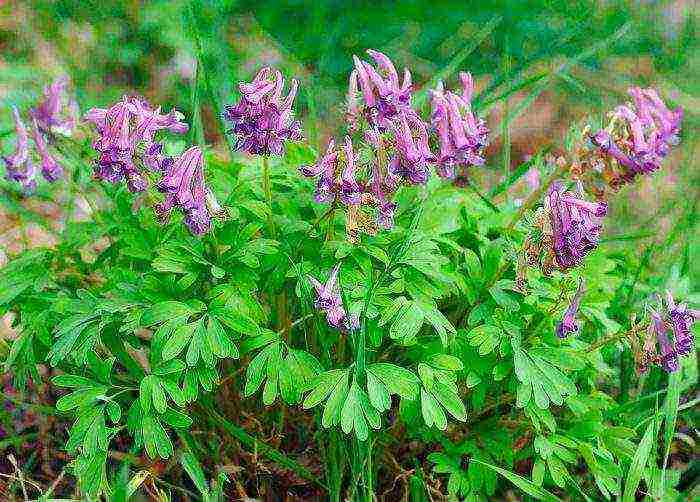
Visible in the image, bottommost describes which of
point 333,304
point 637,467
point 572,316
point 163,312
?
point 637,467

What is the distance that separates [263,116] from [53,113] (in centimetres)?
95

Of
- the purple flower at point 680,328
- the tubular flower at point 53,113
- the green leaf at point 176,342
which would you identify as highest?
the purple flower at point 680,328

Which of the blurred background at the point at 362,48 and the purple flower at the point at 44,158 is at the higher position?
the purple flower at the point at 44,158

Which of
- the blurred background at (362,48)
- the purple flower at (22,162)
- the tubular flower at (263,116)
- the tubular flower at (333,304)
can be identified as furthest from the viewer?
the blurred background at (362,48)

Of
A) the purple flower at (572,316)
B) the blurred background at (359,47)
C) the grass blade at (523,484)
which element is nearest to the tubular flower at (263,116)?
the purple flower at (572,316)

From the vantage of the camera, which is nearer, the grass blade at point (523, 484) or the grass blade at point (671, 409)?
the grass blade at point (523, 484)

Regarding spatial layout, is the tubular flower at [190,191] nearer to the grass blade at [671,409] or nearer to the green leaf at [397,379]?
the green leaf at [397,379]

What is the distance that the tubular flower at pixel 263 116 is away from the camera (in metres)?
2.13

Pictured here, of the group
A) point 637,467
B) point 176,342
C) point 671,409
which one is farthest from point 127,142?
point 671,409

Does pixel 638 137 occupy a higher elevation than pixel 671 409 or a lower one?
higher

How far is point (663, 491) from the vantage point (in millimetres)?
2551

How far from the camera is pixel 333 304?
2244mm

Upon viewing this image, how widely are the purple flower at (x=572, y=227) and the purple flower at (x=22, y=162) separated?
169 cm

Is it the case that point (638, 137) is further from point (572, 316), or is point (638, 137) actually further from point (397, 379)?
point (397, 379)
